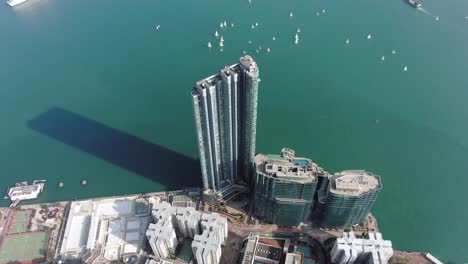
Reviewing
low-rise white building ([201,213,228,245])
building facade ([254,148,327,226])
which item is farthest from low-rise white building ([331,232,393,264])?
low-rise white building ([201,213,228,245])

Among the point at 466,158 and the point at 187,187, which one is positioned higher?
the point at 466,158

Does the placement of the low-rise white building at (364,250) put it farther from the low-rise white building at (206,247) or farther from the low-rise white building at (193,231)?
the low-rise white building at (206,247)

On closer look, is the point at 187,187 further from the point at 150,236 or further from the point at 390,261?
the point at 390,261

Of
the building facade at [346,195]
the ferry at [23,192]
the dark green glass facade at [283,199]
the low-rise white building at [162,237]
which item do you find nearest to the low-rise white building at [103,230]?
the low-rise white building at [162,237]

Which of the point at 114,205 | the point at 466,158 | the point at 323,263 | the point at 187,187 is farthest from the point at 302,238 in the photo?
the point at 466,158

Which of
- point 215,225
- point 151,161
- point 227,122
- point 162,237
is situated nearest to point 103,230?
point 162,237

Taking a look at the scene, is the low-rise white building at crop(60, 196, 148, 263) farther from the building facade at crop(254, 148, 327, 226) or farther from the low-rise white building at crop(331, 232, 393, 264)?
the low-rise white building at crop(331, 232, 393, 264)

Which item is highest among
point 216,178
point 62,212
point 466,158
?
point 466,158
